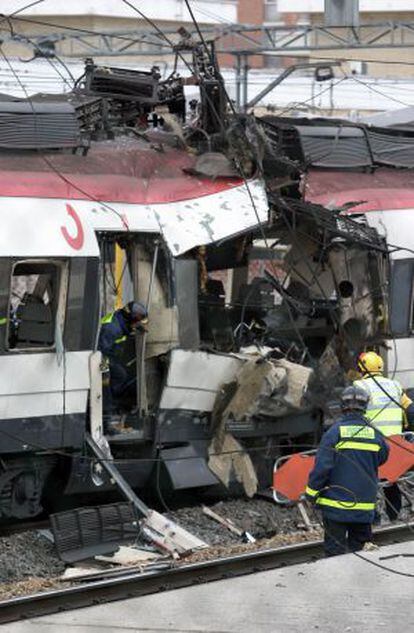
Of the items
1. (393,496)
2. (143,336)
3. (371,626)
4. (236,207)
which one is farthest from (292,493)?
(371,626)

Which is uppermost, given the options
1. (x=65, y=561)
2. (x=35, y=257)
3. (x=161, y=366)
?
(x=35, y=257)

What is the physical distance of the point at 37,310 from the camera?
508 inches

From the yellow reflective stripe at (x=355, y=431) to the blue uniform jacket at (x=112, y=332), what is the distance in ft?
11.4

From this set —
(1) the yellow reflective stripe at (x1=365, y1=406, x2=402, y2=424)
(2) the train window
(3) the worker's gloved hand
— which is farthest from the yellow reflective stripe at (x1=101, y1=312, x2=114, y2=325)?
(1) the yellow reflective stripe at (x1=365, y1=406, x2=402, y2=424)

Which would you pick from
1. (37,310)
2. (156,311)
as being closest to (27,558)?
(37,310)

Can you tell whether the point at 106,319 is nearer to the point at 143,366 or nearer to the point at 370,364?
the point at 143,366

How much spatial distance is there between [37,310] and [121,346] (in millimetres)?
1229

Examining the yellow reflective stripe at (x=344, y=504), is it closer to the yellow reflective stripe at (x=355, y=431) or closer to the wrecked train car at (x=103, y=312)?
the yellow reflective stripe at (x=355, y=431)

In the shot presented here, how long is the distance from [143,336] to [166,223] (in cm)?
111

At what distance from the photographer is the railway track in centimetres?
1005

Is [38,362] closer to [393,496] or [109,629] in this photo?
[393,496]

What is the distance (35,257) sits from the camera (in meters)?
12.6

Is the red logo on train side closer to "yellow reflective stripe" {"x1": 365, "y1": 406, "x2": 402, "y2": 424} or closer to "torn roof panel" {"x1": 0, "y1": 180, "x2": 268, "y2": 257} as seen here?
"torn roof panel" {"x1": 0, "y1": 180, "x2": 268, "y2": 257}

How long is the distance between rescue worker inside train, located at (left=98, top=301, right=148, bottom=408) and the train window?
0.68 metres
